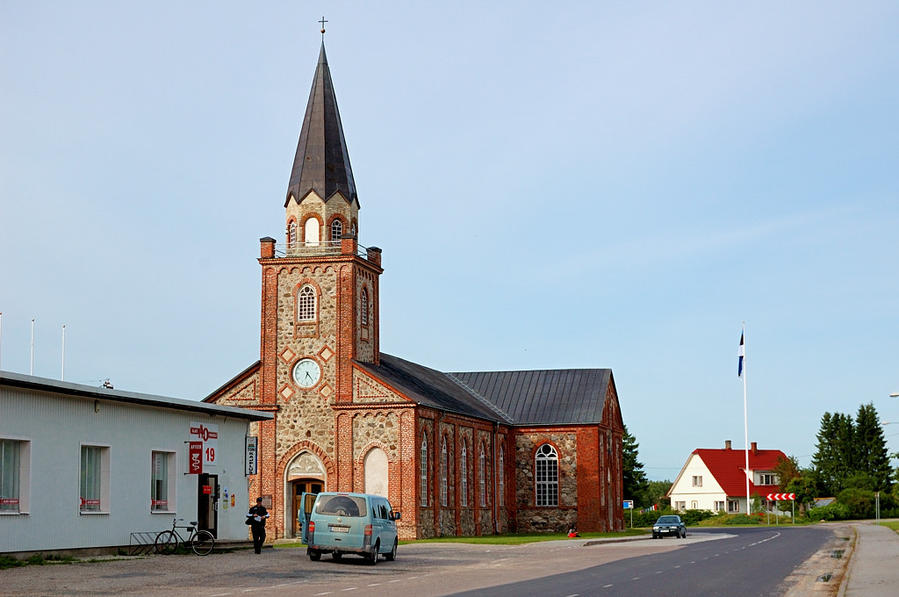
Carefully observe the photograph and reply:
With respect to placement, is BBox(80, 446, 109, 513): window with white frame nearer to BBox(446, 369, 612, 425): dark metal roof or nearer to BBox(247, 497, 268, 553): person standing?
BBox(247, 497, 268, 553): person standing

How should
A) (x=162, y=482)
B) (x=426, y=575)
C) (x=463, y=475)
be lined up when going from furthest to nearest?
(x=463, y=475) < (x=162, y=482) < (x=426, y=575)

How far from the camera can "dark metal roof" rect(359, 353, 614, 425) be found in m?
65.3

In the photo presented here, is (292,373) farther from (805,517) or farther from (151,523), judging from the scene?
(805,517)

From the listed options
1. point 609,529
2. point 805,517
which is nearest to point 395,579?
point 609,529

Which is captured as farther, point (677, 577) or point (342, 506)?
point (342, 506)

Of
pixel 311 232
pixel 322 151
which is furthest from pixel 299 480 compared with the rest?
pixel 322 151

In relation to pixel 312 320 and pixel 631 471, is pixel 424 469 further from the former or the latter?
pixel 631 471

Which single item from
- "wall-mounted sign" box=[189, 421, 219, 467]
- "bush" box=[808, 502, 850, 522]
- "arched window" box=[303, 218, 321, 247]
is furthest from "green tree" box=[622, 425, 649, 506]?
"wall-mounted sign" box=[189, 421, 219, 467]

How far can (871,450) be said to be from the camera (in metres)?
120

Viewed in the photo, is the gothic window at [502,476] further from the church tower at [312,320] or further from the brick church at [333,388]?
the church tower at [312,320]

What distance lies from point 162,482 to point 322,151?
74.6 ft

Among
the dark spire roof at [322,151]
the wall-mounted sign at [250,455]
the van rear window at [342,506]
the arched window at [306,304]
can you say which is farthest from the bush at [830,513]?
the van rear window at [342,506]

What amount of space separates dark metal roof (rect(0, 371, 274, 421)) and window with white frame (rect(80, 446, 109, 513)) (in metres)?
1.54

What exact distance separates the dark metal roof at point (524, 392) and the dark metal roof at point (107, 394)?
23093mm
